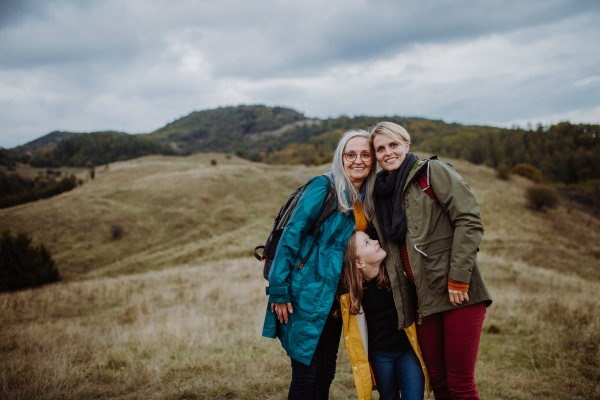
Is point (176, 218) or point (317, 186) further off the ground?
point (317, 186)

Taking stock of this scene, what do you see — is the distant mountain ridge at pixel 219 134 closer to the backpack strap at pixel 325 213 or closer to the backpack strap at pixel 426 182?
the backpack strap at pixel 325 213

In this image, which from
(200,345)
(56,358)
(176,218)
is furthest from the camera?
Result: (176,218)

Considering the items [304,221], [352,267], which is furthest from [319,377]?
[304,221]

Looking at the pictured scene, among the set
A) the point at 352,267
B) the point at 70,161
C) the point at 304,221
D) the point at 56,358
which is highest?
the point at 70,161

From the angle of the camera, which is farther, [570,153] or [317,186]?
[570,153]

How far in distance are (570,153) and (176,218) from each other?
80126mm

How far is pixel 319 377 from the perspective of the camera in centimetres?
238

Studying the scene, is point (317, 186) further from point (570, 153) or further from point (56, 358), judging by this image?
point (570, 153)

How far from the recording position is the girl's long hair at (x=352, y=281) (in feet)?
7.79

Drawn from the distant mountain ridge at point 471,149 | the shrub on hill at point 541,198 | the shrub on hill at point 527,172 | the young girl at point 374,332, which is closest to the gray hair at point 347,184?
the young girl at point 374,332

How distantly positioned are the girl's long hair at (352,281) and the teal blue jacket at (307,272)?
83 millimetres

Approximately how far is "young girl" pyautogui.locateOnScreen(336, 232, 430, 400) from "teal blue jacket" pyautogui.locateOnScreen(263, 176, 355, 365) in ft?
0.50

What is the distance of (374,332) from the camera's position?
97.3 inches

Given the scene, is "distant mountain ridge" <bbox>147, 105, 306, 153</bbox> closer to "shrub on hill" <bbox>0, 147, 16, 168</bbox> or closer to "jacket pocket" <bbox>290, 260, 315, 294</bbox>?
"shrub on hill" <bbox>0, 147, 16, 168</bbox>
